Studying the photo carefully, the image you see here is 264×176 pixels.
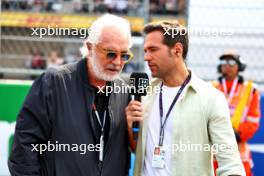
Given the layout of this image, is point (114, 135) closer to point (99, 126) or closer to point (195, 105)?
point (99, 126)

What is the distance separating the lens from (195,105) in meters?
3.34

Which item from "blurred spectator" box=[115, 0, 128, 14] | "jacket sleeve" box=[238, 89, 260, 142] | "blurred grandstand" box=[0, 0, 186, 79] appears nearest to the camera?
"jacket sleeve" box=[238, 89, 260, 142]

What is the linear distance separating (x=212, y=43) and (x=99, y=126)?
3037 millimetres

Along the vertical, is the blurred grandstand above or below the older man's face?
below

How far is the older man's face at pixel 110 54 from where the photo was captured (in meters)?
3.15

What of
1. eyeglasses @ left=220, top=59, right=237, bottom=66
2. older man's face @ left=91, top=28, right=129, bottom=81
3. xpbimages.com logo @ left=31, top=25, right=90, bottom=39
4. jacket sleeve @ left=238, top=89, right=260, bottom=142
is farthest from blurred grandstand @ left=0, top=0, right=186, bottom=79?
older man's face @ left=91, top=28, right=129, bottom=81

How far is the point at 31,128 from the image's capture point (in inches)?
122

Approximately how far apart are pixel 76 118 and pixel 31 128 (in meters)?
0.26

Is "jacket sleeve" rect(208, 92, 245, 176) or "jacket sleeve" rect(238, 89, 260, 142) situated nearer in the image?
"jacket sleeve" rect(208, 92, 245, 176)

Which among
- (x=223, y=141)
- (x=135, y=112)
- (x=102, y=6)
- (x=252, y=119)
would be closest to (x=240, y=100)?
(x=252, y=119)

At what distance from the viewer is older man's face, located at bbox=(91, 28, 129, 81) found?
315 centimetres

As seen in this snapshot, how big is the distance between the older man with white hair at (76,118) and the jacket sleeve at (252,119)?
2662mm

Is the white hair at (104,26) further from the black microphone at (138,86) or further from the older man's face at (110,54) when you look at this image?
the black microphone at (138,86)

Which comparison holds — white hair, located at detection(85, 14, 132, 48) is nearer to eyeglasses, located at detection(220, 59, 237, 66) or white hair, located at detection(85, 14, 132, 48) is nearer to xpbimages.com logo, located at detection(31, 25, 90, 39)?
xpbimages.com logo, located at detection(31, 25, 90, 39)
